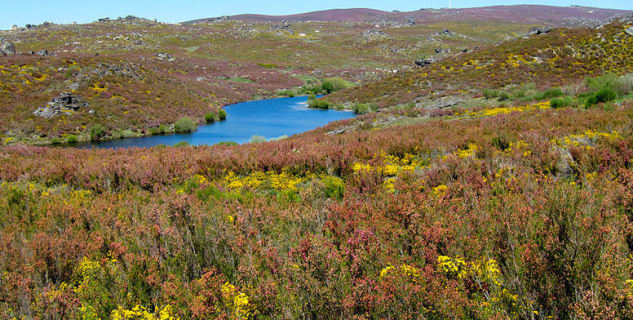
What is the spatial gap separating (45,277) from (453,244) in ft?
14.1

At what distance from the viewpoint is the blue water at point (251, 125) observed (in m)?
27.7

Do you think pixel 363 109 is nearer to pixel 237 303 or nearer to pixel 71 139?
pixel 71 139

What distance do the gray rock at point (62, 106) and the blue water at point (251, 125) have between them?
5.89 m

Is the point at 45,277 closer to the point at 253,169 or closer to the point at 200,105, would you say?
the point at 253,169

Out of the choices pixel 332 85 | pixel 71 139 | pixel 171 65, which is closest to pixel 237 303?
pixel 71 139

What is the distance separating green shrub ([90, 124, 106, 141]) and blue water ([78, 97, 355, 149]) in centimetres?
125

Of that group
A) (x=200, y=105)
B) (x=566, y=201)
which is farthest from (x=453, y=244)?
(x=200, y=105)

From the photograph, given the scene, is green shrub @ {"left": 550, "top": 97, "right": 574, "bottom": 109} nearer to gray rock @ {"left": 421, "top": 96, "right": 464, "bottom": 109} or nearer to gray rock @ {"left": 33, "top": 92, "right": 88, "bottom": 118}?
gray rock @ {"left": 421, "top": 96, "right": 464, "bottom": 109}

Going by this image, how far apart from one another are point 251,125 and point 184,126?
21.6 ft

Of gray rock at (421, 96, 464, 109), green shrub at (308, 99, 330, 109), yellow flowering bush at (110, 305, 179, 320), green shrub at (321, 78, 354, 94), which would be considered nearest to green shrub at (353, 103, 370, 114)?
green shrub at (308, 99, 330, 109)

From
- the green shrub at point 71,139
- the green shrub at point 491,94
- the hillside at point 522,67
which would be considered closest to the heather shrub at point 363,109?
the hillside at point 522,67

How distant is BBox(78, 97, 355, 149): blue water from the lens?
27.7 meters

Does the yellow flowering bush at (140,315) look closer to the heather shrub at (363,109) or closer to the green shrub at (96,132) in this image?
the green shrub at (96,132)

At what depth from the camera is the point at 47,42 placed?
295 feet
